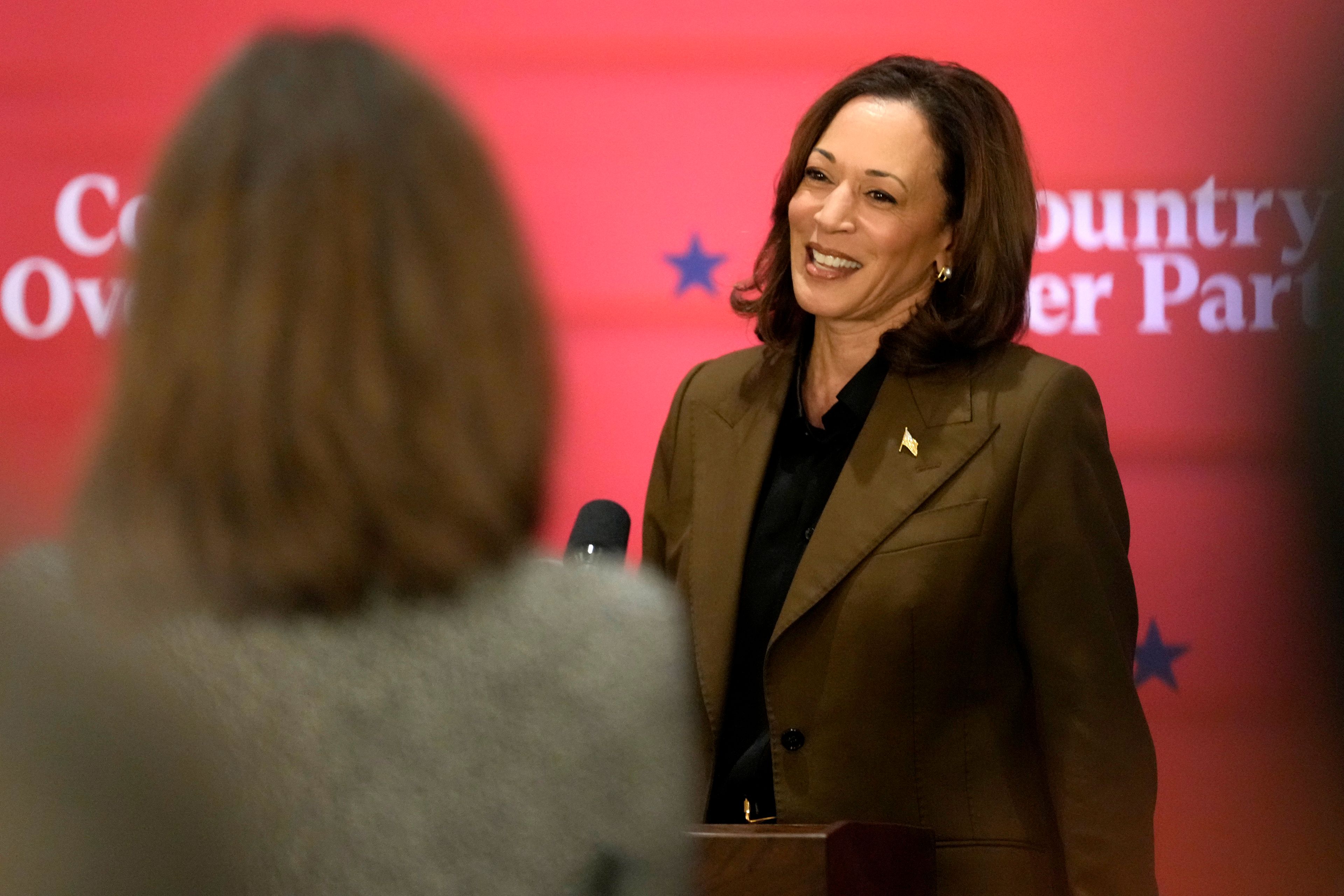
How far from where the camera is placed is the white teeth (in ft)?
8.49

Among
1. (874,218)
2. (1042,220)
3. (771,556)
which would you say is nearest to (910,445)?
(771,556)

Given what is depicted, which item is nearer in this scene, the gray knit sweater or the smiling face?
the gray knit sweater

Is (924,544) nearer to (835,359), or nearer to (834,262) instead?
(835,359)

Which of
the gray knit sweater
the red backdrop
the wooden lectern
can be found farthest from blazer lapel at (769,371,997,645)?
the gray knit sweater

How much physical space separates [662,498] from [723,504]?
0.19 m

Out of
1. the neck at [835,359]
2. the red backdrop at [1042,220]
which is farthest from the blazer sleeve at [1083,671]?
the red backdrop at [1042,220]

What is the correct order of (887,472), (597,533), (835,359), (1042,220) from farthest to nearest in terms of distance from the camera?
(1042,220) < (835,359) < (887,472) < (597,533)

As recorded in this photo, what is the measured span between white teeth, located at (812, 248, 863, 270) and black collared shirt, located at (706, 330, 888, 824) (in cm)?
16

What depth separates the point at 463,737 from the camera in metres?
1.04

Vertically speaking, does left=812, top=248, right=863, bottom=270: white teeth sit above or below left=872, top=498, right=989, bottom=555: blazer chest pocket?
above

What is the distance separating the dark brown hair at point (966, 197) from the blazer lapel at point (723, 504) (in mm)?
241

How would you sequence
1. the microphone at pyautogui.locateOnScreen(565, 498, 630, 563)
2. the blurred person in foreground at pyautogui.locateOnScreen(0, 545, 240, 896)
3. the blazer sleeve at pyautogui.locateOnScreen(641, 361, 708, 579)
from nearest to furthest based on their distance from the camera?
the blurred person in foreground at pyautogui.locateOnScreen(0, 545, 240, 896), the microphone at pyautogui.locateOnScreen(565, 498, 630, 563), the blazer sleeve at pyautogui.locateOnScreen(641, 361, 708, 579)

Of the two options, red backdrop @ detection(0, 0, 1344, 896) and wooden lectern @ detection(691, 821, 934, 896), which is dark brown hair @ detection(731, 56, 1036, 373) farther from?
wooden lectern @ detection(691, 821, 934, 896)

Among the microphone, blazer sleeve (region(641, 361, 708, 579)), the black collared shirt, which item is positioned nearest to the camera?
the microphone
